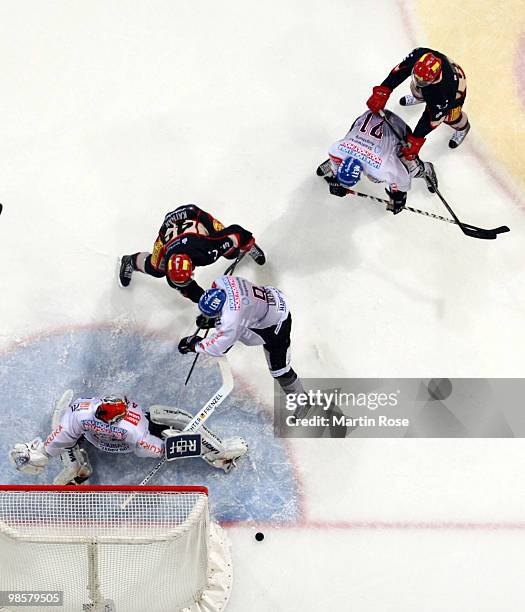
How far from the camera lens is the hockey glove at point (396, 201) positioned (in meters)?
7.20

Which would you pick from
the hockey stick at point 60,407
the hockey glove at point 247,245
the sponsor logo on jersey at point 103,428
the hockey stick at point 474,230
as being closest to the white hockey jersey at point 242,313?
the hockey glove at point 247,245

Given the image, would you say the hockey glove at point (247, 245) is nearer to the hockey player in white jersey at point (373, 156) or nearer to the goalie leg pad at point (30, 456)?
the hockey player in white jersey at point (373, 156)

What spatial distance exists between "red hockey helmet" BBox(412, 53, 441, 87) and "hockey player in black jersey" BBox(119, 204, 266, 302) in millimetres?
1454

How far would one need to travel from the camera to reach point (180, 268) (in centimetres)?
642

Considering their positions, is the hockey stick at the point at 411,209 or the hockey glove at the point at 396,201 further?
the hockey stick at the point at 411,209

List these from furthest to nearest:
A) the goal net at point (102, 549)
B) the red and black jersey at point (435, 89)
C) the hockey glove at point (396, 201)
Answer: the hockey glove at point (396, 201) < the red and black jersey at point (435, 89) < the goal net at point (102, 549)

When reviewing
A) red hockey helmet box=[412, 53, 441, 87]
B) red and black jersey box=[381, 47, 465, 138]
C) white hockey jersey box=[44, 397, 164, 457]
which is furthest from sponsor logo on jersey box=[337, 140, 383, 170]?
white hockey jersey box=[44, 397, 164, 457]

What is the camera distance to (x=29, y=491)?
626 cm

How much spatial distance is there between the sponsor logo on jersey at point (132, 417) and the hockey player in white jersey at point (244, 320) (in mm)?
510

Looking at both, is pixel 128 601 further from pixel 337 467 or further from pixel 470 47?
pixel 470 47

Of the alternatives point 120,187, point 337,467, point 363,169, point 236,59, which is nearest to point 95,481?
point 337,467

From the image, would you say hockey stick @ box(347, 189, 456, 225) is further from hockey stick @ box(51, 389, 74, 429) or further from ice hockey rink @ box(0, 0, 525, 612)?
hockey stick @ box(51, 389, 74, 429)

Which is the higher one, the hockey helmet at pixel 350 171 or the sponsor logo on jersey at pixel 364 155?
the sponsor logo on jersey at pixel 364 155

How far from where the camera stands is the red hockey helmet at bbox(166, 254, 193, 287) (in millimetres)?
6422
